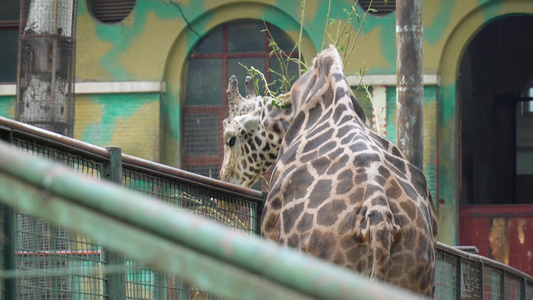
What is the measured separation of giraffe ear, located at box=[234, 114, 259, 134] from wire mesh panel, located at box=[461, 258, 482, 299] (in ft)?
7.67

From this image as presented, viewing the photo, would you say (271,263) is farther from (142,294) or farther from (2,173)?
(142,294)

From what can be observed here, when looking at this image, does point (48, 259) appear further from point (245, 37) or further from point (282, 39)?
point (245, 37)

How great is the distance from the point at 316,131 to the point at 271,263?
4798 mm

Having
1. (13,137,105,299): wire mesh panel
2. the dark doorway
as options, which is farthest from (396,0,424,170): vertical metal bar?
the dark doorway

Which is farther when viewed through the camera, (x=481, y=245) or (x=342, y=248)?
(x=481, y=245)

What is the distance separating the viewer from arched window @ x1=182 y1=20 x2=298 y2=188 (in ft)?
55.4

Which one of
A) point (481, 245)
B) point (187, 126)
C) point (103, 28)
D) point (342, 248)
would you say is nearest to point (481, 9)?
point (481, 245)

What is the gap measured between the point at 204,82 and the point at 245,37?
103 cm

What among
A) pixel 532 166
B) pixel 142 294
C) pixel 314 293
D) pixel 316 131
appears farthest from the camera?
pixel 532 166

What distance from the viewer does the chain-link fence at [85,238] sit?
408 centimetres

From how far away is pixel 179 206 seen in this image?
217 inches

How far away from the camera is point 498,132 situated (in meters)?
21.3

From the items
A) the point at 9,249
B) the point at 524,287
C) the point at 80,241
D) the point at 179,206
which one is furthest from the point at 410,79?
the point at 9,249

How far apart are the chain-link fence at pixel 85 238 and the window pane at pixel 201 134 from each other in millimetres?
10323
